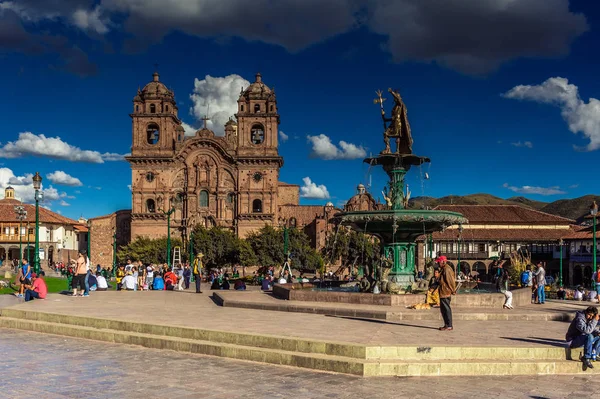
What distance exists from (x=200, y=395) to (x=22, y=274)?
46.2 ft

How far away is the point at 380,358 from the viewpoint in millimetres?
8914

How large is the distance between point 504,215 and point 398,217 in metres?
52.9

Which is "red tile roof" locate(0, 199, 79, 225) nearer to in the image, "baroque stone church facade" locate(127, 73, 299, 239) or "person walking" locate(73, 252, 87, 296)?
"baroque stone church facade" locate(127, 73, 299, 239)

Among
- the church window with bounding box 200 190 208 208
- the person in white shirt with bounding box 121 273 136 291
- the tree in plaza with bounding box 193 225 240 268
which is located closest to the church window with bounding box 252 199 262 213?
the church window with bounding box 200 190 208 208

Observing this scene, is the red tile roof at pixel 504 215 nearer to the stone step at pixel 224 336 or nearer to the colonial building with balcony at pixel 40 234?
the colonial building with balcony at pixel 40 234

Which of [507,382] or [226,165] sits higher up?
[226,165]

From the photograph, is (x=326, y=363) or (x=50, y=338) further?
(x=50, y=338)

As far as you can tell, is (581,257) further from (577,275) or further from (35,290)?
(35,290)

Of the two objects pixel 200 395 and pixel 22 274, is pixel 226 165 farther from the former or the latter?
pixel 200 395

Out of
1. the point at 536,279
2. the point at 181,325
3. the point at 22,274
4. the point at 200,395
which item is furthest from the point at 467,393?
the point at 22,274

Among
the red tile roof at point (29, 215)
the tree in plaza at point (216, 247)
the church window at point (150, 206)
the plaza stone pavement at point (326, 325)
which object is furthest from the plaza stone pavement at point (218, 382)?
the red tile roof at point (29, 215)

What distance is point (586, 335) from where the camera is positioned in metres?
9.02

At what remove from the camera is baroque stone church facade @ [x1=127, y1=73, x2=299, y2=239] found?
199 feet

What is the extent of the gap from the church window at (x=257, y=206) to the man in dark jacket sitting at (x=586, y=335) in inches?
2073
